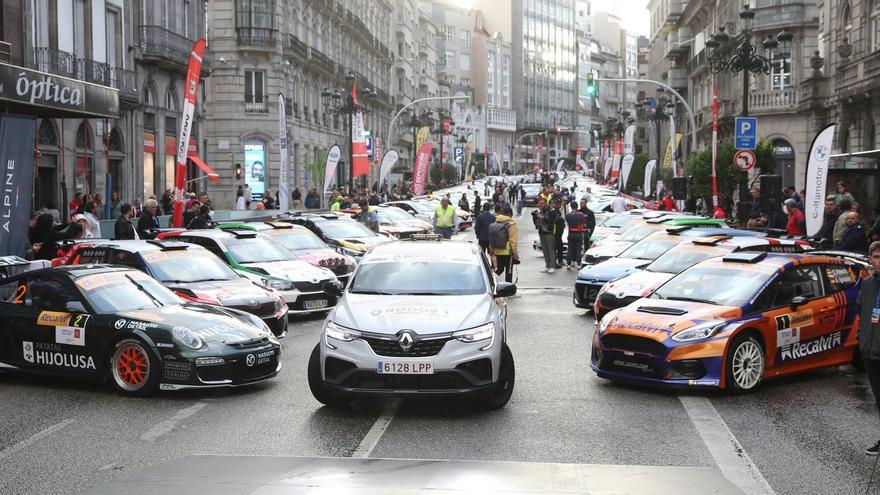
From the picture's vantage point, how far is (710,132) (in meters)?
61.6

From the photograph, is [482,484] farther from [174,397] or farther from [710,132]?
[710,132]

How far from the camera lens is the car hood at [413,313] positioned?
941 cm

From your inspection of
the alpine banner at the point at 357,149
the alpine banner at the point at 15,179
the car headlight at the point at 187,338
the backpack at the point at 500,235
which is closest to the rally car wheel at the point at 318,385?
the car headlight at the point at 187,338

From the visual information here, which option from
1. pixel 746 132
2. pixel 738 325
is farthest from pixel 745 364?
pixel 746 132

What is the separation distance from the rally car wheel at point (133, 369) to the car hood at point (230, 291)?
352 centimetres

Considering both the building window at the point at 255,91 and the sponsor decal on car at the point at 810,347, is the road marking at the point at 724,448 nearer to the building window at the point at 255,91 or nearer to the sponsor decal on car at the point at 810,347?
the sponsor decal on car at the point at 810,347

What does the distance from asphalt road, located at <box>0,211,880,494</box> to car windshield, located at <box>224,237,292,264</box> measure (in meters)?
6.19

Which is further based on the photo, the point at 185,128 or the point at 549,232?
the point at 549,232

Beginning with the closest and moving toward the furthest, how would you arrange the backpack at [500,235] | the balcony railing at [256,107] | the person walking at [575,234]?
the backpack at [500,235]
the person walking at [575,234]
the balcony railing at [256,107]

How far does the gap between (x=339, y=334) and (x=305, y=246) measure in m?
11.3

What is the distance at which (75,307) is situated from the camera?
1095 cm

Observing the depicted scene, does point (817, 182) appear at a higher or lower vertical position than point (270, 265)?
higher

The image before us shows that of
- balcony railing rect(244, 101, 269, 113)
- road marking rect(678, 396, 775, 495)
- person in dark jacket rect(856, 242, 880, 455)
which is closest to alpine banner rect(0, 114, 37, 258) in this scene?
road marking rect(678, 396, 775, 495)

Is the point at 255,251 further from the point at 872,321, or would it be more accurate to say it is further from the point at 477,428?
the point at 872,321
